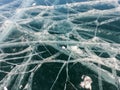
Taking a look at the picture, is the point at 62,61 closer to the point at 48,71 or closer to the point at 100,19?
the point at 48,71

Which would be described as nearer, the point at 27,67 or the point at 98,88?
the point at 98,88

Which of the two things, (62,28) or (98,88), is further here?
(62,28)

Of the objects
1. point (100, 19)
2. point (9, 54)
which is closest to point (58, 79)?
point (9, 54)

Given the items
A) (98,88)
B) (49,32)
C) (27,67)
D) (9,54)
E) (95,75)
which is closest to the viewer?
(98,88)

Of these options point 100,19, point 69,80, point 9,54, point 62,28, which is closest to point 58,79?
point 69,80

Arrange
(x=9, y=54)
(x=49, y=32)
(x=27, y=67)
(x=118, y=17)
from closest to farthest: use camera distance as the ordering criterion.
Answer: (x=27, y=67) → (x=9, y=54) → (x=49, y=32) → (x=118, y=17)

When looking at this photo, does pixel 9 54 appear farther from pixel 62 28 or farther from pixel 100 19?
pixel 100 19
